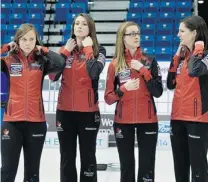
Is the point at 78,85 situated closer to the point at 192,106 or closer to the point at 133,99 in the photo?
the point at 133,99

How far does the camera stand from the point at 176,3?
11.5 meters

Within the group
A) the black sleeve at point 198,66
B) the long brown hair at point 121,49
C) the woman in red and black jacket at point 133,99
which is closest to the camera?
the black sleeve at point 198,66

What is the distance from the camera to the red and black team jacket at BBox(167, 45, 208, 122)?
3168 millimetres

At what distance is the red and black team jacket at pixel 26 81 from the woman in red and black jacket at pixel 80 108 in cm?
24

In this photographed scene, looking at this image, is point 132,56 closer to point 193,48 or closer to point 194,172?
point 193,48

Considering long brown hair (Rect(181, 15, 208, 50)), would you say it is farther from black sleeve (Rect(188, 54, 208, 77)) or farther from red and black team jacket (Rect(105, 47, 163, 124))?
red and black team jacket (Rect(105, 47, 163, 124))

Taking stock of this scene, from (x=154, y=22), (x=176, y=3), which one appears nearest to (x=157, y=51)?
(x=154, y=22)

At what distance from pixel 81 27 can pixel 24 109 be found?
0.88m

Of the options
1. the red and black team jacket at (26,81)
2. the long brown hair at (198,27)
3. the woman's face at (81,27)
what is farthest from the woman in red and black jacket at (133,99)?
the red and black team jacket at (26,81)

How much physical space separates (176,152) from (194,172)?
0.72 ft

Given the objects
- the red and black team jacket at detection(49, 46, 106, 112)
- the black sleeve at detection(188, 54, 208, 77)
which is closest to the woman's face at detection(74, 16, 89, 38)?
the red and black team jacket at detection(49, 46, 106, 112)

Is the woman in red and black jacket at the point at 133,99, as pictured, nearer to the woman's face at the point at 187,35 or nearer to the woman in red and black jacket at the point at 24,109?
the woman's face at the point at 187,35

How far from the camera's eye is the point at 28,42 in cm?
328

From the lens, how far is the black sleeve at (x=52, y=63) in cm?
336
